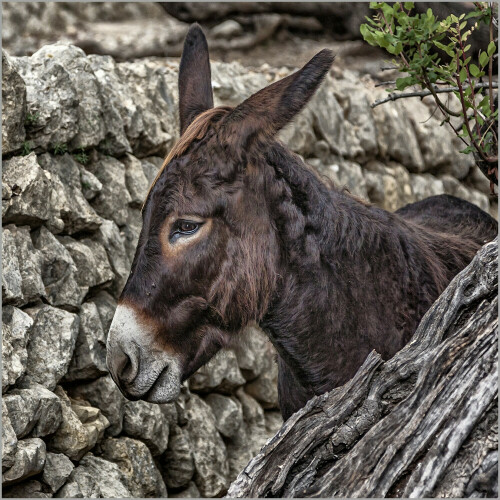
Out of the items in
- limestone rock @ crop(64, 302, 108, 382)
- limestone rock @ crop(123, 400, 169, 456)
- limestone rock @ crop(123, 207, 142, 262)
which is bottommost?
limestone rock @ crop(123, 400, 169, 456)

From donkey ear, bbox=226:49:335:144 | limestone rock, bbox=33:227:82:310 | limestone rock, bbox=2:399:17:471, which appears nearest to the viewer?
donkey ear, bbox=226:49:335:144

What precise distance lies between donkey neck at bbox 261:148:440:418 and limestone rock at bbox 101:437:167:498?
1.40 m

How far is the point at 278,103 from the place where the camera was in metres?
2.63

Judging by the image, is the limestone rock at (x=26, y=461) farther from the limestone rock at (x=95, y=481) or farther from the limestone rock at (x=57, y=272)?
the limestone rock at (x=57, y=272)

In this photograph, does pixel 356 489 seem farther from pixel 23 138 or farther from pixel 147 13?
pixel 147 13

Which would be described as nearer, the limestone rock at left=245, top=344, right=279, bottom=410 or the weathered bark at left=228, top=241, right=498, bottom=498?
the weathered bark at left=228, top=241, right=498, bottom=498

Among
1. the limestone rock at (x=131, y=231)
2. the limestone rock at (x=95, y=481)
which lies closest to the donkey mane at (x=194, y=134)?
the limestone rock at (x=95, y=481)

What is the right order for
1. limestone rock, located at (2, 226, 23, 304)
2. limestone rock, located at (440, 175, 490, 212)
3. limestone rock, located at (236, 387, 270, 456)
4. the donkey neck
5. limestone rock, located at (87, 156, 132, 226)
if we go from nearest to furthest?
the donkey neck
limestone rock, located at (2, 226, 23, 304)
limestone rock, located at (87, 156, 132, 226)
limestone rock, located at (236, 387, 270, 456)
limestone rock, located at (440, 175, 490, 212)

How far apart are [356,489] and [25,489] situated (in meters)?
1.94

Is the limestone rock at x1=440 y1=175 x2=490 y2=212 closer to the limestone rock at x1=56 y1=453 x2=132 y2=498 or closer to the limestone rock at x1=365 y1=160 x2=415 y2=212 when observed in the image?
the limestone rock at x1=365 y1=160 x2=415 y2=212

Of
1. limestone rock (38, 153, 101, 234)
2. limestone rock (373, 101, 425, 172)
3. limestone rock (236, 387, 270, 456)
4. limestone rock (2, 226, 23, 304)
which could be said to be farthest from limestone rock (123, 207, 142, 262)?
limestone rock (373, 101, 425, 172)

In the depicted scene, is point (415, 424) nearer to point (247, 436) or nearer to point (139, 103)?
point (247, 436)

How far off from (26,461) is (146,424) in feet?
2.99

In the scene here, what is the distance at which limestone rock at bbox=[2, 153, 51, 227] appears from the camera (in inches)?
142
